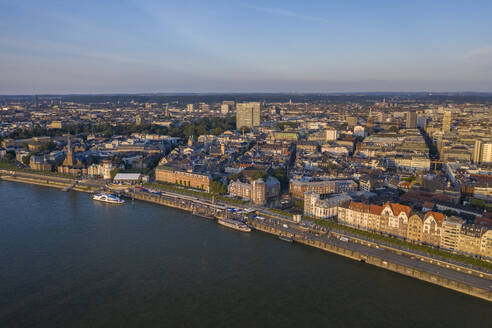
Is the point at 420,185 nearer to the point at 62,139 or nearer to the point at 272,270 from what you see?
the point at 272,270

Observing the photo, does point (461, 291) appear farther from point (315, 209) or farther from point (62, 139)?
point (62, 139)

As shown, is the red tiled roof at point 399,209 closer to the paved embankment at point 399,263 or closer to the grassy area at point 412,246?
the grassy area at point 412,246

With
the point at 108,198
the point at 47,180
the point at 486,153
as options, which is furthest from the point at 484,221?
the point at 47,180

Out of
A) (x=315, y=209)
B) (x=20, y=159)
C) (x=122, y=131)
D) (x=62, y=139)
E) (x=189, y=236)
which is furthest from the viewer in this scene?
(x=122, y=131)

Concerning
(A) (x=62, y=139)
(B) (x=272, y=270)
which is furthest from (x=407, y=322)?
(A) (x=62, y=139)

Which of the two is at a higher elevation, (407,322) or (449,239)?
(449,239)

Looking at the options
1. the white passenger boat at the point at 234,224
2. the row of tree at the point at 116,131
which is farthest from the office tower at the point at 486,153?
the row of tree at the point at 116,131

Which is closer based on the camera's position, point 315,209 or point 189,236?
point 189,236

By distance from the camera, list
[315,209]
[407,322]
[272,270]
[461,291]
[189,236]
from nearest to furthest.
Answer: [407,322]
[461,291]
[272,270]
[189,236]
[315,209]
